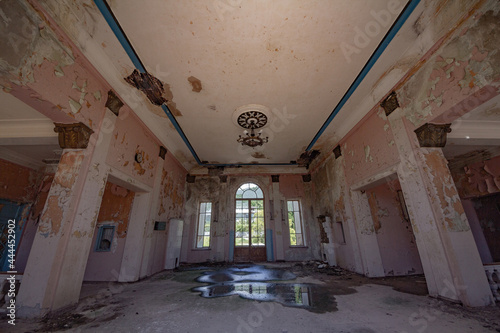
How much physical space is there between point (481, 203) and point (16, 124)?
11522 mm

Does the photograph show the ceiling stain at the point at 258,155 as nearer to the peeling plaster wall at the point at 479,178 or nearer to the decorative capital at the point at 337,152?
the decorative capital at the point at 337,152

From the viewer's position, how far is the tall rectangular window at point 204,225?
7.31 m

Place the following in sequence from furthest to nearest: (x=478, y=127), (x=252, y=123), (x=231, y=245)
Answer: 1. (x=231, y=245)
2. (x=252, y=123)
3. (x=478, y=127)

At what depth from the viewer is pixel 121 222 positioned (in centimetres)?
468

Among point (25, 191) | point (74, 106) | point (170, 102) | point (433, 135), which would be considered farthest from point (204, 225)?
point (433, 135)

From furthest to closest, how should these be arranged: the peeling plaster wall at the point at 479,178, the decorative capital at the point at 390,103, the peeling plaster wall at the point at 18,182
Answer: the peeling plaster wall at the point at 479,178
the peeling plaster wall at the point at 18,182
the decorative capital at the point at 390,103

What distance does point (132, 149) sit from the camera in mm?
4074

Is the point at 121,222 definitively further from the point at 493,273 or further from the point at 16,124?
the point at 493,273

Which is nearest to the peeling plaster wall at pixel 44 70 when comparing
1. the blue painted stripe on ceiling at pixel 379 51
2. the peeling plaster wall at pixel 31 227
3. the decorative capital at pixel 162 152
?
the decorative capital at pixel 162 152

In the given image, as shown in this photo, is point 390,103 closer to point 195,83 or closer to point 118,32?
point 195,83

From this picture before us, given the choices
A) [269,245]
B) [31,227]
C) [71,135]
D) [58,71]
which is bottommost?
[269,245]

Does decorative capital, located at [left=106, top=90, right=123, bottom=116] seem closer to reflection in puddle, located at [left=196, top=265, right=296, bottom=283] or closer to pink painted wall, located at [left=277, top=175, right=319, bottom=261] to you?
reflection in puddle, located at [left=196, top=265, right=296, bottom=283]

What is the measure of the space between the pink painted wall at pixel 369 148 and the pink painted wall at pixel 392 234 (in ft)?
3.01

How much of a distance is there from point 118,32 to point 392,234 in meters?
6.89
